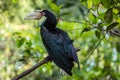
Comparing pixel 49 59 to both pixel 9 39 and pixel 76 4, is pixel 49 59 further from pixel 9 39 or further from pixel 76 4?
pixel 76 4

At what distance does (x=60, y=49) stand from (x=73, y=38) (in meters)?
1.71

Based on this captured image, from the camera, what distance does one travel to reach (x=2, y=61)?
177 inches

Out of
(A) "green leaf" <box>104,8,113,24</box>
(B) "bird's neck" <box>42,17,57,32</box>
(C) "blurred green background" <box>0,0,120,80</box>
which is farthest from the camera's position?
(B) "bird's neck" <box>42,17,57,32</box>

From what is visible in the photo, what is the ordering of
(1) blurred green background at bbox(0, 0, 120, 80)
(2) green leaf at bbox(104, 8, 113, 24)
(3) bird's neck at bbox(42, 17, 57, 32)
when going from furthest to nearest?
(3) bird's neck at bbox(42, 17, 57, 32), (1) blurred green background at bbox(0, 0, 120, 80), (2) green leaf at bbox(104, 8, 113, 24)

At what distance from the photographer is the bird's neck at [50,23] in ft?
7.68

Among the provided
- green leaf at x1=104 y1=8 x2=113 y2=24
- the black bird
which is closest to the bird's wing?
the black bird

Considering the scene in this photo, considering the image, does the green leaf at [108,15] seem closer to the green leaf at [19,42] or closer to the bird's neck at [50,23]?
the bird's neck at [50,23]

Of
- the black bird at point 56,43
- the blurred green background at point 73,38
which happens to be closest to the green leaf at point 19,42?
the blurred green background at point 73,38

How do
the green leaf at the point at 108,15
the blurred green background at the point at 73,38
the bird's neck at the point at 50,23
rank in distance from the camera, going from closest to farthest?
the green leaf at the point at 108,15
the blurred green background at the point at 73,38
the bird's neck at the point at 50,23

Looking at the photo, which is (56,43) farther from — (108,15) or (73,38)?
(73,38)

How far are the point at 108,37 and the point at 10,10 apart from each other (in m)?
3.14

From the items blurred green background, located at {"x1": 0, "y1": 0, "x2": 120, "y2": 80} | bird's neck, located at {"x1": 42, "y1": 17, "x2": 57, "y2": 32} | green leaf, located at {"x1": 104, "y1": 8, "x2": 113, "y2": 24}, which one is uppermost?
green leaf, located at {"x1": 104, "y1": 8, "x2": 113, "y2": 24}

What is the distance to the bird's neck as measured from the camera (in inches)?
92.2

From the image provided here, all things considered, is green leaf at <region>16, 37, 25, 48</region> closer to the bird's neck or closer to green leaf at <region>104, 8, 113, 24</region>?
the bird's neck
